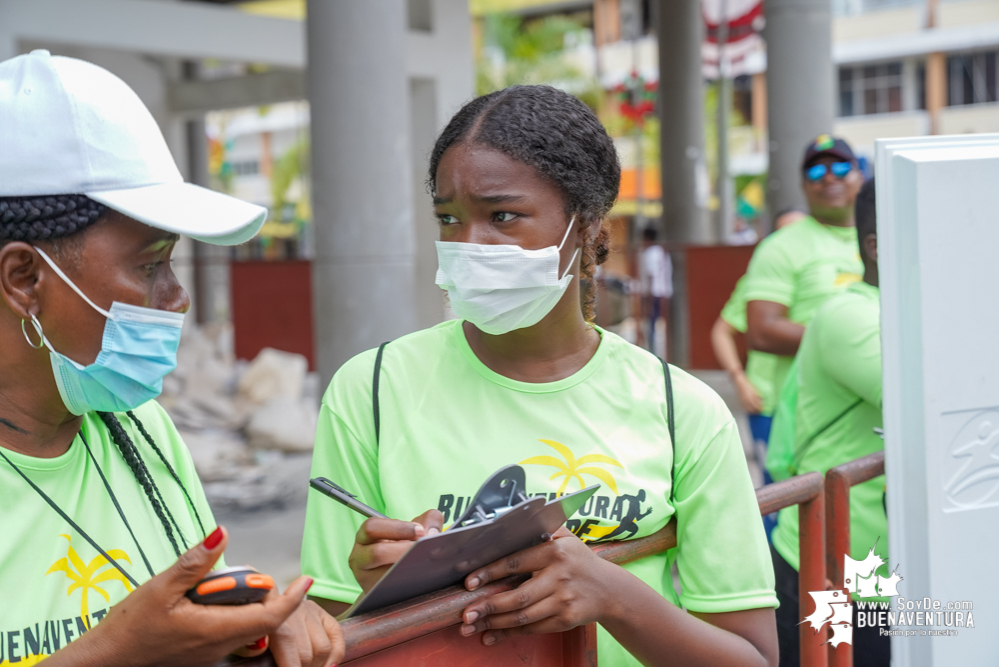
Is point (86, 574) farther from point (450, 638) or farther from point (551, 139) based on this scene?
point (551, 139)

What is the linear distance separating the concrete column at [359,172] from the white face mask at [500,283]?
3.95m

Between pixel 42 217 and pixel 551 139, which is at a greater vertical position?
pixel 551 139

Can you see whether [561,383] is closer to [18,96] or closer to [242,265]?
[18,96]

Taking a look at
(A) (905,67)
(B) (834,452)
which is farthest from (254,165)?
(B) (834,452)

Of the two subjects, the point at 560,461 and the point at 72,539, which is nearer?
the point at 72,539

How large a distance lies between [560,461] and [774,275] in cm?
322

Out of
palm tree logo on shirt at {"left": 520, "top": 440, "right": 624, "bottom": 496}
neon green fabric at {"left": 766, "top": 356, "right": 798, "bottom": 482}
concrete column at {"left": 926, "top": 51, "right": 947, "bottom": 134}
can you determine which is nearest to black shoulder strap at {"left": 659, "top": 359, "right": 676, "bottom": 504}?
palm tree logo on shirt at {"left": 520, "top": 440, "right": 624, "bottom": 496}

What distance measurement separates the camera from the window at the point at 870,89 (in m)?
35.2

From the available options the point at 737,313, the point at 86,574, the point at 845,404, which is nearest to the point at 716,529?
the point at 86,574

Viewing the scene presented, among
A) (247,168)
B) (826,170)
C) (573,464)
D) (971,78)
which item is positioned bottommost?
(573,464)

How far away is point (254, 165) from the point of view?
6012 centimetres

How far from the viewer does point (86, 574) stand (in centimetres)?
154

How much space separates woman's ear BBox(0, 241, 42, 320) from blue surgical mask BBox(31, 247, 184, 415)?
2 centimetres

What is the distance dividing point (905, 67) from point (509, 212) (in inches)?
1471
